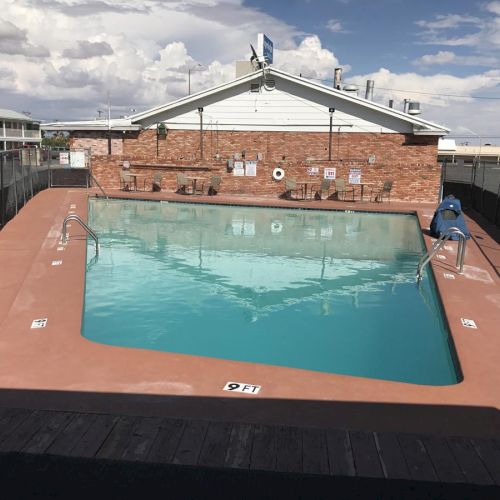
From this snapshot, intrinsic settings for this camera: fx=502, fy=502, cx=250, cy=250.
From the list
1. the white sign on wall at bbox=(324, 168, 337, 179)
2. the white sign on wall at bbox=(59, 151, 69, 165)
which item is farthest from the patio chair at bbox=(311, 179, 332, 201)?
the white sign on wall at bbox=(59, 151, 69, 165)

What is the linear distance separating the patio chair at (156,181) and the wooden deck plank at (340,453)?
2012 centimetres

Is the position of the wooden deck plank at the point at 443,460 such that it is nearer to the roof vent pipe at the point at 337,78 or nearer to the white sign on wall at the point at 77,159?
the white sign on wall at the point at 77,159

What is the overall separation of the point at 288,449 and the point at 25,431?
1889 millimetres

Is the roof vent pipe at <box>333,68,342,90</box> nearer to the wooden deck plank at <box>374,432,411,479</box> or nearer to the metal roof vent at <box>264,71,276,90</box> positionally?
the metal roof vent at <box>264,71,276,90</box>

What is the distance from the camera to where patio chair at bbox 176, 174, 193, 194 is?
22.2 m

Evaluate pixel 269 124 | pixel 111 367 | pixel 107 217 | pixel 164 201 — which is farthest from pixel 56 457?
pixel 269 124

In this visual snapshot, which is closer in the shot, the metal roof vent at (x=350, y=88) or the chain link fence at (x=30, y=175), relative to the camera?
the chain link fence at (x=30, y=175)

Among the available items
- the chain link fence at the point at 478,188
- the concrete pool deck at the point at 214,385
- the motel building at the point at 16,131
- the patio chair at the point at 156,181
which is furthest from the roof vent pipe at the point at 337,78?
the motel building at the point at 16,131

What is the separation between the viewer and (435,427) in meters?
3.97

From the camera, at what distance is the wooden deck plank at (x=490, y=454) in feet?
10.6

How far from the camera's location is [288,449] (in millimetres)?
3453

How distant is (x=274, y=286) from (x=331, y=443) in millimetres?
6206

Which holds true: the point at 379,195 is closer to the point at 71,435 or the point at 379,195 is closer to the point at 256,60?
the point at 256,60

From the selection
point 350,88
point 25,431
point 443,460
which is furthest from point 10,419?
point 350,88
